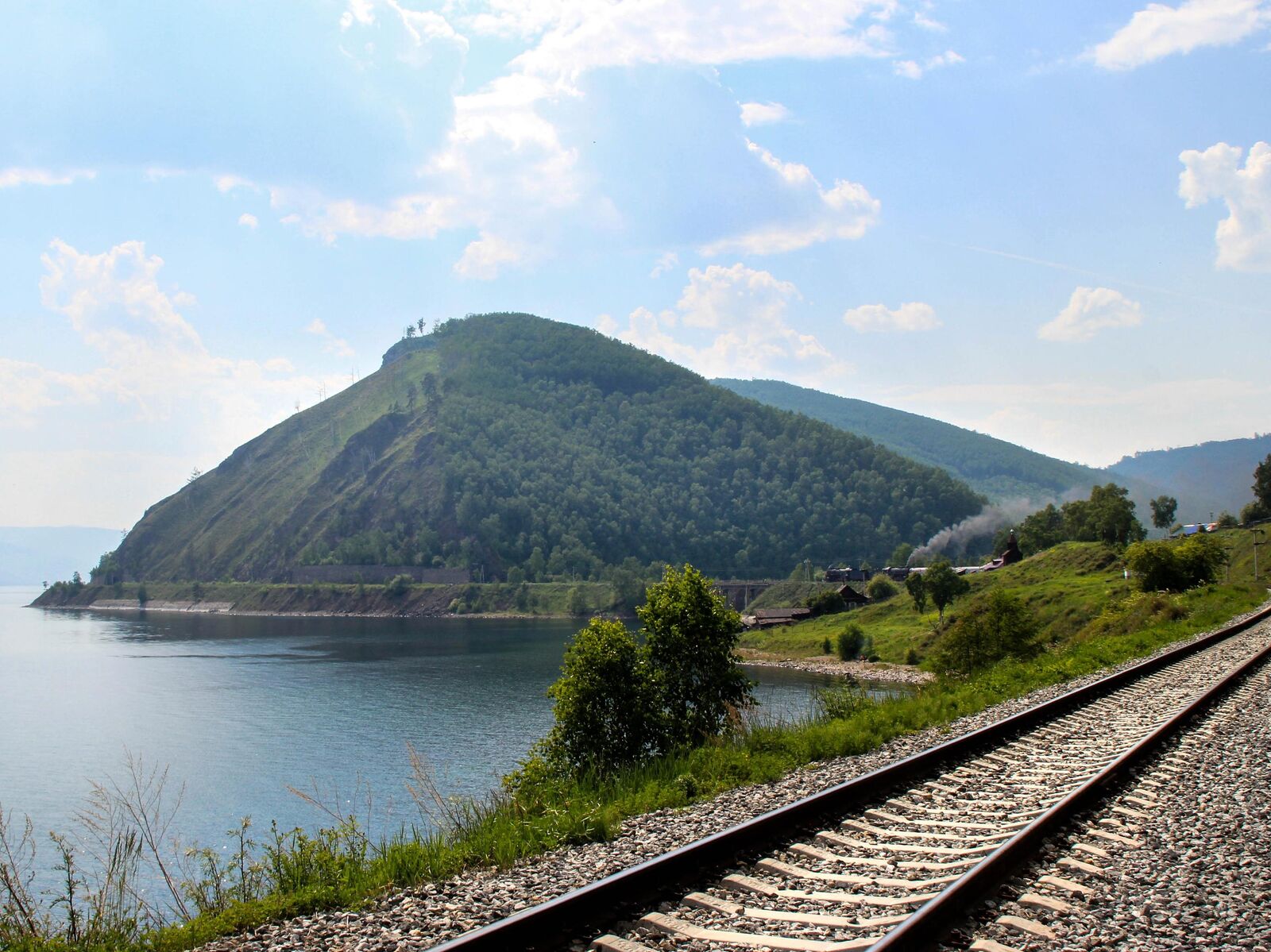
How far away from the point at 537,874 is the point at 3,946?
4.54 metres

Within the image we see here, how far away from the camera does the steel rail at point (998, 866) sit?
592 cm

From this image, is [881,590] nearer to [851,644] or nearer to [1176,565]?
[851,644]

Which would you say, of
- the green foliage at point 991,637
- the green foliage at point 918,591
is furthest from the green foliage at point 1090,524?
the green foliage at point 991,637

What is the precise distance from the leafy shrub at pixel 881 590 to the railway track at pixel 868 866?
113904mm

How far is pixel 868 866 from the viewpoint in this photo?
7.90 m

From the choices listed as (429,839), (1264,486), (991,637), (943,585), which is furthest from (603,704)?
(1264,486)

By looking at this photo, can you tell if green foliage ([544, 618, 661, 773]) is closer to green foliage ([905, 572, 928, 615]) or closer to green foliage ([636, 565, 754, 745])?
green foliage ([636, 565, 754, 745])

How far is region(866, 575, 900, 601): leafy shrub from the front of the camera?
124 m

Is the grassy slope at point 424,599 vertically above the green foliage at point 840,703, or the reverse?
the green foliage at point 840,703

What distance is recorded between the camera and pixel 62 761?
4516 cm

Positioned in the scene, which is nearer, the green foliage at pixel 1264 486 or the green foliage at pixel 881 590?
the green foliage at pixel 1264 486

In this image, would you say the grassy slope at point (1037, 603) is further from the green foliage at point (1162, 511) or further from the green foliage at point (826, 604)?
the green foliage at point (1162, 511)

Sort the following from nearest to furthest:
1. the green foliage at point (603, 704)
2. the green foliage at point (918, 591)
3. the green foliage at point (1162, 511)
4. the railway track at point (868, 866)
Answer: the railway track at point (868, 866) < the green foliage at point (603, 704) < the green foliage at point (918, 591) < the green foliage at point (1162, 511)

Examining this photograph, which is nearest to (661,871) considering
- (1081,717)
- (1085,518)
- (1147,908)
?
(1147,908)
